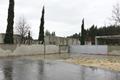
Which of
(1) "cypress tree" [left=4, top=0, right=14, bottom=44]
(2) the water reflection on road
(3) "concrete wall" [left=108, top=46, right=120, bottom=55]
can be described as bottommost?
(2) the water reflection on road

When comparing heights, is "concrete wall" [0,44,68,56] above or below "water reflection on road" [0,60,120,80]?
above

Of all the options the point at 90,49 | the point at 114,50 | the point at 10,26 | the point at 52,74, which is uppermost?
the point at 10,26

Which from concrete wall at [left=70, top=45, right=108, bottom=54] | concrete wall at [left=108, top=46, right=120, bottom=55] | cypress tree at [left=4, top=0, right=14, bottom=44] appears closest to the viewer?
cypress tree at [left=4, top=0, right=14, bottom=44]

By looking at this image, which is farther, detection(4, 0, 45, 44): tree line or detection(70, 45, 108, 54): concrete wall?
Answer: detection(70, 45, 108, 54): concrete wall

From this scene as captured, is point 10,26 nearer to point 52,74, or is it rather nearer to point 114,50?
point 114,50

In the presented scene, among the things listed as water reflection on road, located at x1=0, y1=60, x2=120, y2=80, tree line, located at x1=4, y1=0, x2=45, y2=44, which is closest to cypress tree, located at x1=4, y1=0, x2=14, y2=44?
tree line, located at x1=4, y1=0, x2=45, y2=44

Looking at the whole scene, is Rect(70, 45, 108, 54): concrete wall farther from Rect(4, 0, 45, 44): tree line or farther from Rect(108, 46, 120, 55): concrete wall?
Rect(4, 0, 45, 44): tree line

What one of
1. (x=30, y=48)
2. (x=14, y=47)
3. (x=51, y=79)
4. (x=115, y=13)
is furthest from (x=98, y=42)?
(x=51, y=79)

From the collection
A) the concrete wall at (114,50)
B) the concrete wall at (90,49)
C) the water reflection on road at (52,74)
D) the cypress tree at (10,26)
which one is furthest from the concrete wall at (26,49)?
the water reflection on road at (52,74)

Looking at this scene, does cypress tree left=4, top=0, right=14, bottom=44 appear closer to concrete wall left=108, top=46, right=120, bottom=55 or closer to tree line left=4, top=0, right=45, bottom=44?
tree line left=4, top=0, right=45, bottom=44

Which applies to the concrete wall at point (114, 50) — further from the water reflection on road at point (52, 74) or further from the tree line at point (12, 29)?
the water reflection on road at point (52, 74)

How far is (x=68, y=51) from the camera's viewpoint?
5422 cm

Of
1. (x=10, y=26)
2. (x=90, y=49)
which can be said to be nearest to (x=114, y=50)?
(x=90, y=49)

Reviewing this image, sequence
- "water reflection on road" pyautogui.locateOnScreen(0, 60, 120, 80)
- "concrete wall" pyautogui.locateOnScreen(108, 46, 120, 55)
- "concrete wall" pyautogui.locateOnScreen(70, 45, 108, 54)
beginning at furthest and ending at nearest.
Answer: "concrete wall" pyautogui.locateOnScreen(70, 45, 108, 54)
"concrete wall" pyautogui.locateOnScreen(108, 46, 120, 55)
"water reflection on road" pyautogui.locateOnScreen(0, 60, 120, 80)
